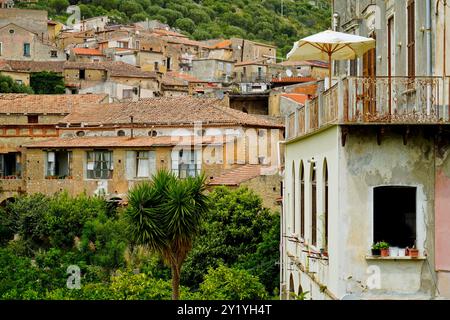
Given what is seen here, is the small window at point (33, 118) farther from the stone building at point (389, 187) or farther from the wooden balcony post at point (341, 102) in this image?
the wooden balcony post at point (341, 102)

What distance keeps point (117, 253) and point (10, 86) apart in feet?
135

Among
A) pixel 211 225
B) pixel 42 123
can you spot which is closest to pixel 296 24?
pixel 42 123

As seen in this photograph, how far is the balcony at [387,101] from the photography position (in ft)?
48.2

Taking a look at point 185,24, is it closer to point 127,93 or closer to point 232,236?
point 127,93

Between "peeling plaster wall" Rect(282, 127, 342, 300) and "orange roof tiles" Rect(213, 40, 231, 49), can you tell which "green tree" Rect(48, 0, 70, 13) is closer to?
"orange roof tiles" Rect(213, 40, 231, 49)

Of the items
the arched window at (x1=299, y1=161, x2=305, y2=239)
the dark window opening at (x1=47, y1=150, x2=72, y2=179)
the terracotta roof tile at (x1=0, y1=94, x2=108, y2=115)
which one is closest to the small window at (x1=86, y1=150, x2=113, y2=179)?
the dark window opening at (x1=47, y1=150, x2=72, y2=179)

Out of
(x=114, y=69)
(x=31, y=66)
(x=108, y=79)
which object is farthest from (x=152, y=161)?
(x=31, y=66)

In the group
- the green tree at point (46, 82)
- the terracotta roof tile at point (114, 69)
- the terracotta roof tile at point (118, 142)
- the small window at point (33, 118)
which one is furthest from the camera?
the terracotta roof tile at point (114, 69)

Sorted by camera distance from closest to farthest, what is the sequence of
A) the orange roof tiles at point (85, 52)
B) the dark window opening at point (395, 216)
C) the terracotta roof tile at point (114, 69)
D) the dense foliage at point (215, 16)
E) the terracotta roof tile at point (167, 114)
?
1. the dark window opening at point (395, 216)
2. the terracotta roof tile at point (167, 114)
3. the terracotta roof tile at point (114, 69)
4. the orange roof tiles at point (85, 52)
5. the dense foliage at point (215, 16)

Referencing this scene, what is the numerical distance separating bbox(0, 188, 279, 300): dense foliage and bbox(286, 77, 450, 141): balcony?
13.7 m

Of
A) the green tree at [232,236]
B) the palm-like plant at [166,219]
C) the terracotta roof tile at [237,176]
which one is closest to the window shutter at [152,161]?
the terracotta roof tile at [237,176]

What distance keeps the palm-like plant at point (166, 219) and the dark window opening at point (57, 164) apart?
24.1 meters
